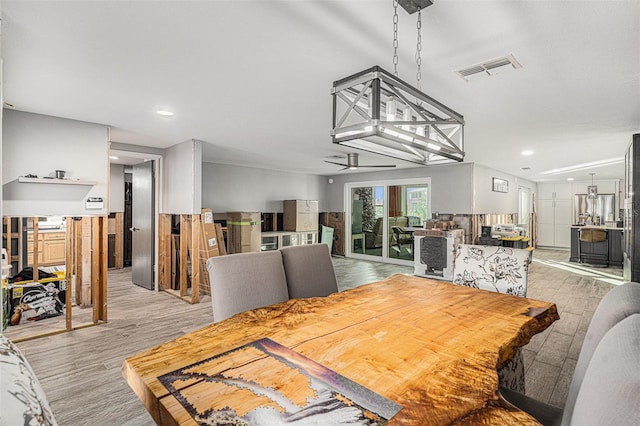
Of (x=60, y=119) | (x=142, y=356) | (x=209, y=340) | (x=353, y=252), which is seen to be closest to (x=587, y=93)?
(x=209, y=340)

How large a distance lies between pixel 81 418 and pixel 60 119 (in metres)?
2.81

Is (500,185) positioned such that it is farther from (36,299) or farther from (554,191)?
(36,299)

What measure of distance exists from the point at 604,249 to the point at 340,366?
860 centimetres

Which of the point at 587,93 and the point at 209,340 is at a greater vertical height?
the point at 587,93

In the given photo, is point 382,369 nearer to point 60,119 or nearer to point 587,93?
point 587,93

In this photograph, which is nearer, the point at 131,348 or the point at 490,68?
the point at 490,68

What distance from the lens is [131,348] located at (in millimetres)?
2943

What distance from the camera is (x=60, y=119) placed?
3.26 meters

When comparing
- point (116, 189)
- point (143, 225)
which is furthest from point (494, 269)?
point (116, 189)

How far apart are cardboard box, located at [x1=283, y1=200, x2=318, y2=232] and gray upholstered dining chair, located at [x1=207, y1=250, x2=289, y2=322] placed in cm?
519

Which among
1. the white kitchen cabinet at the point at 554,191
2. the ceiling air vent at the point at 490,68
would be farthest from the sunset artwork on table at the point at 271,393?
the white kitchen cabinet at the point at 554,191

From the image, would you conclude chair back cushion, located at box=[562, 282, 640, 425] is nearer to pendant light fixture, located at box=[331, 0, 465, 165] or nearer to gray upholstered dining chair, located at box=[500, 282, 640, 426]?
gray upholstered dining chair, located at box=[500, 282, 640, 426]

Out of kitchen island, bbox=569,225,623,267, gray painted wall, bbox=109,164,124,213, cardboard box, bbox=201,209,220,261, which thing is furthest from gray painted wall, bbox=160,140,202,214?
kitchen island, bbox=569,225,623,267

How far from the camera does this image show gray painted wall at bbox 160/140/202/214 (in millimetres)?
4355
